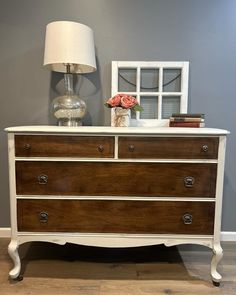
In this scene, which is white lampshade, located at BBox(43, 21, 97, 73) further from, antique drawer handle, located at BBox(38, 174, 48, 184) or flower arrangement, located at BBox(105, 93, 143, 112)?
antique drawer handle, located at BBox(38, 174, 48, 184)

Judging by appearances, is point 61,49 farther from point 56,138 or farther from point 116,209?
point 116,209

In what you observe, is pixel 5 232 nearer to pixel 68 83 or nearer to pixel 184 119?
pixel 68 83

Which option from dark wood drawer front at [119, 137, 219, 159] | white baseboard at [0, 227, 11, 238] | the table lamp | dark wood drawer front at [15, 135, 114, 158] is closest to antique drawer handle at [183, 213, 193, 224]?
dark wood drawer front at [119, 137, 219, 159]

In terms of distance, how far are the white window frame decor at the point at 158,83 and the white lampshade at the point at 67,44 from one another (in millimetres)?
314

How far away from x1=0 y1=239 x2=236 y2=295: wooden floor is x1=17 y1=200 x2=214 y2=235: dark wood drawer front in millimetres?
331

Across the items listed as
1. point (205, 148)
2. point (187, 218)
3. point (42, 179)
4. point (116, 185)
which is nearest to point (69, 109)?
point (42, 179)

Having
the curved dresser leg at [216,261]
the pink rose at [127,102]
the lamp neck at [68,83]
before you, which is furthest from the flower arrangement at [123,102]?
the curved dresser leg at [216,261]

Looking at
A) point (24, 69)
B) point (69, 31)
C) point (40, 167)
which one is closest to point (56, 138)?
point (40, 167)

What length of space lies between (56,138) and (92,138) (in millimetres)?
208

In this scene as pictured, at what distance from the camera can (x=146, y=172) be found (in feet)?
5.07

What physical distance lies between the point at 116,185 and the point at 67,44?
956 mm

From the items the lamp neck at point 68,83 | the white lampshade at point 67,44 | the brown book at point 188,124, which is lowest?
the brown book at point 188,124

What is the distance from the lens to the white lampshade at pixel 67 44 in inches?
67.3

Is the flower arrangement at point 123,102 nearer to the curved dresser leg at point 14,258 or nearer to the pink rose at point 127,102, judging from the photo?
the pink rose at point 127,102
